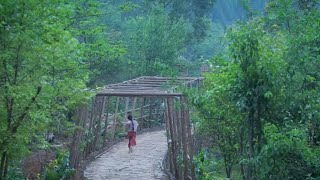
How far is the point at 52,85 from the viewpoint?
7934mm

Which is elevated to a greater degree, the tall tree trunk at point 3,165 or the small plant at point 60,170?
the tall tree trunk at point 3,165

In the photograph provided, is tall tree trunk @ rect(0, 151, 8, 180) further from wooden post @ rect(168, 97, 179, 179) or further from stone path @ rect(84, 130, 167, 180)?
wooden post @ rect(168, 97, 179, 179)

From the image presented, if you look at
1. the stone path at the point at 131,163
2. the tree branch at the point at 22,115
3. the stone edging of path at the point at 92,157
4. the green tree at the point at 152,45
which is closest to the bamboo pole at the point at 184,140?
the stone path at the point at 131,163

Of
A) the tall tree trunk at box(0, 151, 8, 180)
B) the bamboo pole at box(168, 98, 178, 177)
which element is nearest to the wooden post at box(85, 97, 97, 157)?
the bamboo pole at box(168, 98, 178, 177)

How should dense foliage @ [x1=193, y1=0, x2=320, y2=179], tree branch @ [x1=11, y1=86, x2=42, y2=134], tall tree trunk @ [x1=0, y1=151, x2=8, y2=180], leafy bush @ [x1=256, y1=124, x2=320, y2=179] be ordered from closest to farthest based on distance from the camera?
leafy bush @ [x1=256, y1=124, x2=320, y2=179] < dense foliage @ [x1=193, y1=0, x2=320, y2=179] < tree branch @ [x1=11, y1=86, x2=42, y2=134] < tall tree trunk @ [x1=0, y1=151, x2=8, y2=180]

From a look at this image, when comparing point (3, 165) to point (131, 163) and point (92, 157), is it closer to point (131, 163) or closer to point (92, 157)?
point (131, 163)

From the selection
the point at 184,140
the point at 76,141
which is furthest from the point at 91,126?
the point at 184,140

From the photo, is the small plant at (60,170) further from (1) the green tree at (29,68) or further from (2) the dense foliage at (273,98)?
(2) the dense foliage at (273,98)

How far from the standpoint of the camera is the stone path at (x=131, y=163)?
1229 centimetres

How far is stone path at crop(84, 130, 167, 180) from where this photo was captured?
12.3 m

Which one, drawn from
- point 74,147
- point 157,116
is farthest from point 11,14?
point 157,116

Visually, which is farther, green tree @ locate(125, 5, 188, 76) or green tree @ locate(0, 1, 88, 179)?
green tree @ locate(125, 5, 188, 76)

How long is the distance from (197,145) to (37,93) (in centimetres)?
1012

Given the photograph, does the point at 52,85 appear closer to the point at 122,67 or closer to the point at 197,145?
the point at 197,145
